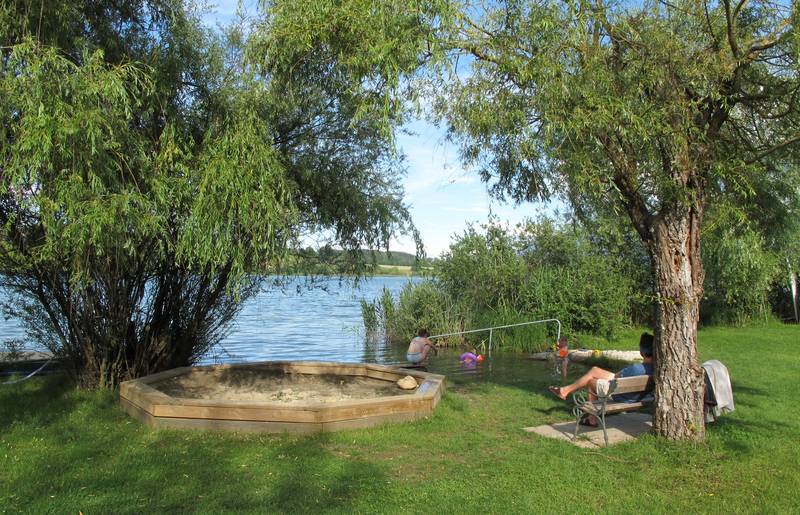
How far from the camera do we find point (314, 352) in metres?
19.0

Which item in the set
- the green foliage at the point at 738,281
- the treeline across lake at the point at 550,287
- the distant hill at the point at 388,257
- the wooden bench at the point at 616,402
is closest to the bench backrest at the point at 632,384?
the wooden bench at the point at 616,402

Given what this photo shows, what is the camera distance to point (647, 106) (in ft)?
19.8

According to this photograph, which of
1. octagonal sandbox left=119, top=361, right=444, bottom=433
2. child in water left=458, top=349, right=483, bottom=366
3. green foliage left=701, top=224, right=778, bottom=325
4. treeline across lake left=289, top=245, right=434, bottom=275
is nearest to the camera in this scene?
octagonal sandbox left=119, top=361, right=444, bottom=433

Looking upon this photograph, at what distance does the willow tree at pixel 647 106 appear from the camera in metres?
6.00

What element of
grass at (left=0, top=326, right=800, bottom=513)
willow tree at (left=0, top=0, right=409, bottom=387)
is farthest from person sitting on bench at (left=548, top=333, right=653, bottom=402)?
willow tree at (left=0, top=0, right=409, bottom=387)

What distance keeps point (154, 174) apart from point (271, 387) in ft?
12.7

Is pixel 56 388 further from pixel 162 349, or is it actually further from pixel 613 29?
pixel 613 29

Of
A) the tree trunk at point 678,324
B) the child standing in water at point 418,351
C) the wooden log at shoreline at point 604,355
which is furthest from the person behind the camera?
the wooden log at shoreline at point 604,355

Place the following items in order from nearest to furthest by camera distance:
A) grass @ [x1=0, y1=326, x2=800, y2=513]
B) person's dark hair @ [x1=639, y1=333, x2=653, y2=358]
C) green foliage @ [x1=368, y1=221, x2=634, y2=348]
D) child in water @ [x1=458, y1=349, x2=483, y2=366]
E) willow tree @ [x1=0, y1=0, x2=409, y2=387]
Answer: grass @ [x1=0, y1=326, x2=800, y2=513], willow tree @ [x1=0, y1=0, x2=409, y2=387], person's dark hair @ [x1=639, y1=333, x2=653, y2=358], child in water @ [x1=458, y1=349, x2=483, y2=366], green foliage @ [x1=368, y1=221, x2=634, y2=348]

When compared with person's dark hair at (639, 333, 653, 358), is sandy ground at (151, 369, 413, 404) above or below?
below

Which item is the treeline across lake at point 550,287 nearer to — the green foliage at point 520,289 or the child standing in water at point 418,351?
the green foliage at point 520,289

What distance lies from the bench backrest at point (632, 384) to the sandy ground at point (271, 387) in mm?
3089

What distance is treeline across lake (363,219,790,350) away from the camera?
17875 millimetres

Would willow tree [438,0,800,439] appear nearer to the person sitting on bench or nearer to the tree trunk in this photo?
the tree trunk
